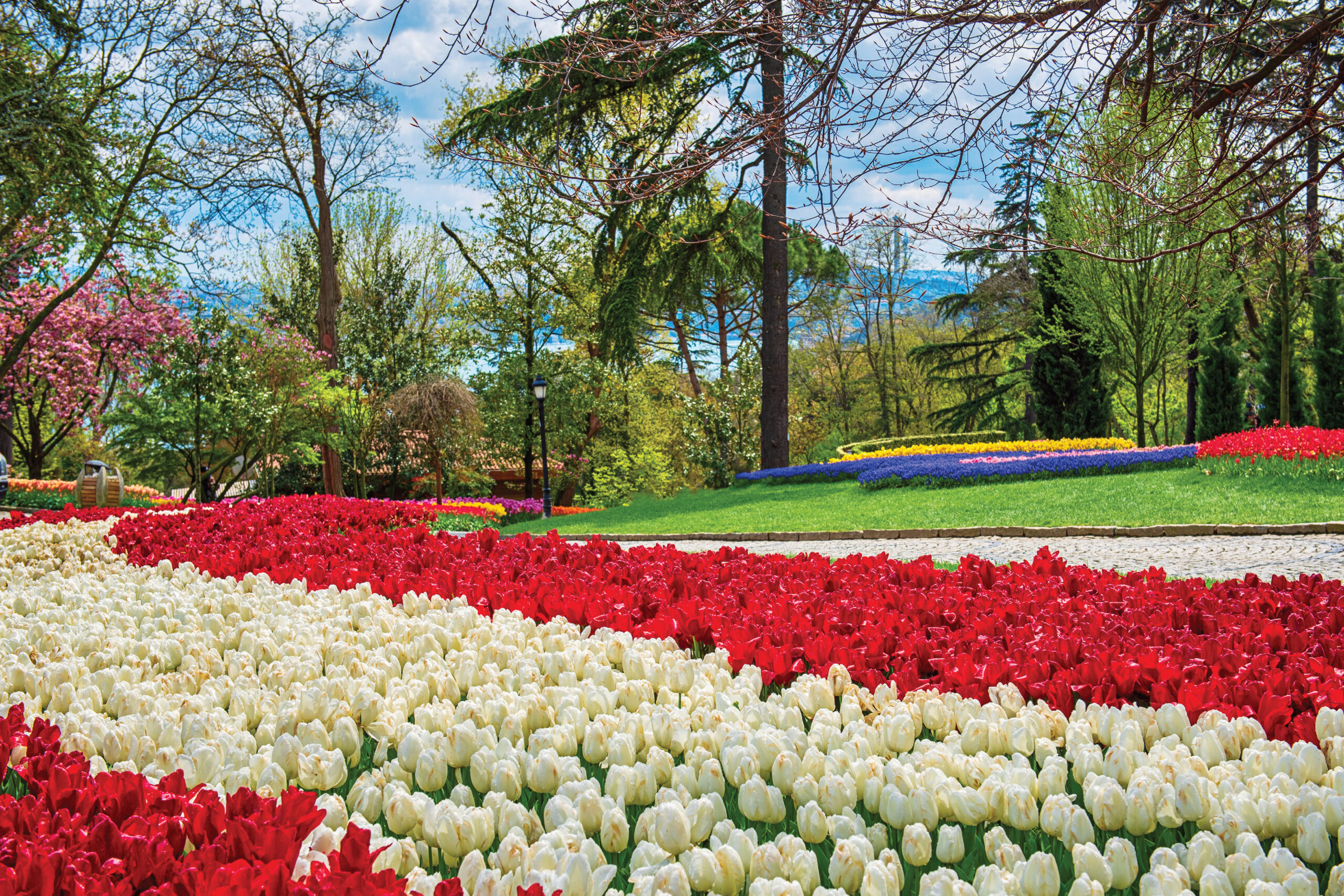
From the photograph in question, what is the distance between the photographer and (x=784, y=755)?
6.31 feet

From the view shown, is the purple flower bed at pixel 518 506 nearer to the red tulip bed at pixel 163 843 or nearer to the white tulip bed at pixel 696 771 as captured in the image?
the white tulip bed at pixel 696 771

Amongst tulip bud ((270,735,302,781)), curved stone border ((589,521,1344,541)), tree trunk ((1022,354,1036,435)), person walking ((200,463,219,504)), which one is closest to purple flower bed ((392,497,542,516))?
person walking ((200,463,219,504))

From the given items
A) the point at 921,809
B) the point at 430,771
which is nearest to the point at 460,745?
the point at 430,771

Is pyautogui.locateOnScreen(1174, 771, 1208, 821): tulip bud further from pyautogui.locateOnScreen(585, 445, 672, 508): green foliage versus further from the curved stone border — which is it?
pyautogui.locateOnScreen(585, 445, 672, 508): green foliage

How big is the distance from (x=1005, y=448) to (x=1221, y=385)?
7.20 metres

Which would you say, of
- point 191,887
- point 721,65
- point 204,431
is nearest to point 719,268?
point 721,65

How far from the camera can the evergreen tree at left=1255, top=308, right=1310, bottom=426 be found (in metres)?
19.9

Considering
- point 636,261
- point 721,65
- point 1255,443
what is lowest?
point 1255,443

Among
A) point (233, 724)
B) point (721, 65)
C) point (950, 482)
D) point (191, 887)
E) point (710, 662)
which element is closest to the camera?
point (191, 887)

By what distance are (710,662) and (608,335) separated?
1314 centimetres

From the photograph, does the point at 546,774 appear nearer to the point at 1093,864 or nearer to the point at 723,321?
the point at 1093,864

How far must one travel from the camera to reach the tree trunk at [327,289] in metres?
19.6

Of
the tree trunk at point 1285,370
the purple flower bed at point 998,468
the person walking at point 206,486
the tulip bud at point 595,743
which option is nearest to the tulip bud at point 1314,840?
the tulip bud at point 595,743

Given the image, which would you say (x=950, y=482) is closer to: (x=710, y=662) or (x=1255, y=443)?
(x=1255, y=443)
